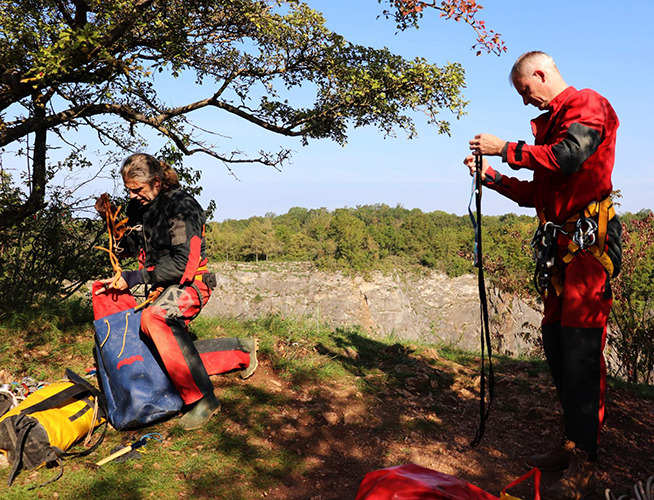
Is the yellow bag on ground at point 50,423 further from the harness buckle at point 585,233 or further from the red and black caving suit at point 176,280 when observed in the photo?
the harness buckle at point 585,233

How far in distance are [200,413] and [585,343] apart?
9.07 ft

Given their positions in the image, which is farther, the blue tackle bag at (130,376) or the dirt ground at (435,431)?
the blue tackle bag at (130,376)

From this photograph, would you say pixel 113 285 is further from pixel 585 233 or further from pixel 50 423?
pixel 585 233

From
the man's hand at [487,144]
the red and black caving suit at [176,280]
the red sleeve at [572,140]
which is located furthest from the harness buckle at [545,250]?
the red and black caving suit at [176,280]

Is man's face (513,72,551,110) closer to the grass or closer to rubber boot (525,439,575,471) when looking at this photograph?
rubber boot (525,439,575,471)

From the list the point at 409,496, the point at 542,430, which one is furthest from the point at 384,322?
the point at 409,496

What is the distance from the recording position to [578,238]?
114 inches

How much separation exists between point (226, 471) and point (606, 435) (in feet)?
9.90

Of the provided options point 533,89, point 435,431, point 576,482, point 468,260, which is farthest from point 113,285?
point 468,260

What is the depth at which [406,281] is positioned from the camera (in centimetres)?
3928

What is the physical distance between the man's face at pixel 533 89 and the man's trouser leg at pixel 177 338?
9.05ft

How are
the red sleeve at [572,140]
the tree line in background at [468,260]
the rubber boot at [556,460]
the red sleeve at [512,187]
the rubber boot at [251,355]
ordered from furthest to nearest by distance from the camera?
the tree line in background at [468,260]
the rubber boot at [251,355]
the red sleeve at [512,187]
the rubber boot at [556,460]
the red sleeve at [572,140]

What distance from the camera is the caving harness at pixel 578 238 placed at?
2.87 meters

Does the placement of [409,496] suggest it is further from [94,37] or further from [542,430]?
[94,37]
